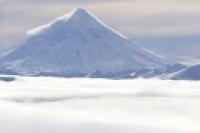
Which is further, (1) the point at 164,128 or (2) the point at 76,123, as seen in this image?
(2) the point at 76,123

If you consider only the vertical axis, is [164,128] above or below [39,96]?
above

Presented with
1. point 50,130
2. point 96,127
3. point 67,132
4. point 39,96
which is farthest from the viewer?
point 39,96

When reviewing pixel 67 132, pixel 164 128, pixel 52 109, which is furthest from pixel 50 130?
pixel 52 109

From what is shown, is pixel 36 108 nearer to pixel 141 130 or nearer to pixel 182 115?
pixel 182 115

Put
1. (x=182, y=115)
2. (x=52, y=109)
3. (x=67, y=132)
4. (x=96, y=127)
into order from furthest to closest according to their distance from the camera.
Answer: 1. (x=52, y=109)
2. (x=182, y=115)
3. (x=96, y=127)
4. (x=67, y=132)

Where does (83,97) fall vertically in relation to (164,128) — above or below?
below

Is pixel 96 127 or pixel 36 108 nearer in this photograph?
pixel 96 127

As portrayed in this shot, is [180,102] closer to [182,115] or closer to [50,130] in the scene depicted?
[182,115]

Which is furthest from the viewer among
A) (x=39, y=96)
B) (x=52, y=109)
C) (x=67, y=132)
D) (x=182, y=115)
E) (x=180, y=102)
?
(x=39, y=96)

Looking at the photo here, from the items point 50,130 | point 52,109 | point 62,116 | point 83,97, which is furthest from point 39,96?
point 50,130
